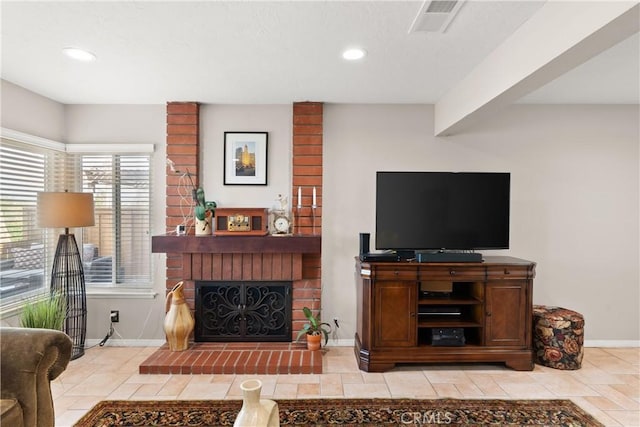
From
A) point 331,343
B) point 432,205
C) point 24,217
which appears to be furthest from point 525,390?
point 24,217

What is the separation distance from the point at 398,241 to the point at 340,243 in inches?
24.3

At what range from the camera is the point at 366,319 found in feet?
9.69

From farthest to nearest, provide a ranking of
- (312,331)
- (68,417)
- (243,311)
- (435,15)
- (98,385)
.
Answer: (243,311) → (312,331) → (98,385) → (68,417) → (435,15)

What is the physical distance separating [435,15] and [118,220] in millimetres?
3239

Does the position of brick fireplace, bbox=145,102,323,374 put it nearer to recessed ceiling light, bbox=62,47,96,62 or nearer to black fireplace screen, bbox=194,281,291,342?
black fireplace screen, bbox=194,281,291,342

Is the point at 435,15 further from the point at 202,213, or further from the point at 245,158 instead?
the point at 202,213

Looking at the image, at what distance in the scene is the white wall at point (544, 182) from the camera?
3463 mm

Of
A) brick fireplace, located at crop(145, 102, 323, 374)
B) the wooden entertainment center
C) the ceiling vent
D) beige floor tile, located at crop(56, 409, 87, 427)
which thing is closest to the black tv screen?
the wooden entertainment center

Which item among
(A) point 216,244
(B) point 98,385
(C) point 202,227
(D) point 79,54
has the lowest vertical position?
(B) point 98,385

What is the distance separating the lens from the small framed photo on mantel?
11.5 feet

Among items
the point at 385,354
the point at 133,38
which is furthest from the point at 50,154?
the point at 385,354

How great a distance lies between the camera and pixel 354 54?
93.0 inches

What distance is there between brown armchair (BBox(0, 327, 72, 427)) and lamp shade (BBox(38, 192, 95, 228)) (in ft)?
4.62

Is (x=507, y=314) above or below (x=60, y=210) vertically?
below
